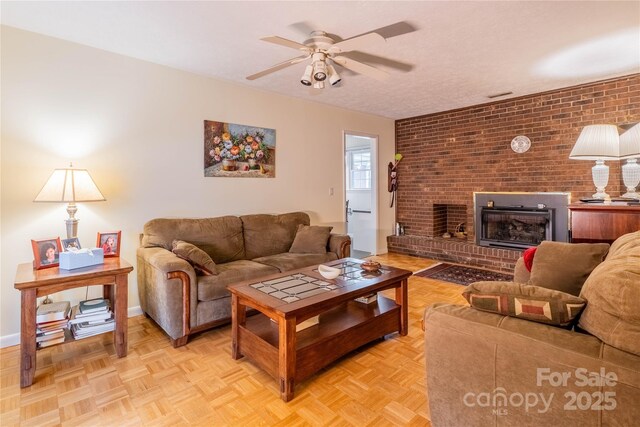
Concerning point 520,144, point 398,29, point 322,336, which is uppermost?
point 398,29

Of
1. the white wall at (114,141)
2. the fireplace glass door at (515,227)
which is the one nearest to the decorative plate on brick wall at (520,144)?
the fireplace glass door at (515,227)

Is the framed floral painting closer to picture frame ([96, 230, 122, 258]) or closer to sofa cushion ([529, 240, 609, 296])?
picture frame ([96, 230, 122, 258])

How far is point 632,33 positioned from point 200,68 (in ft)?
12.2

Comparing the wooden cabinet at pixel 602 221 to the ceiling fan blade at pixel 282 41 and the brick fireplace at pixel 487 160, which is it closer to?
the brick fireplace at pixel 487 160

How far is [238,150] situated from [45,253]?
6.63 ft

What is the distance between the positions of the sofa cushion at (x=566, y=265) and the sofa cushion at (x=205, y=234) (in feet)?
8.40

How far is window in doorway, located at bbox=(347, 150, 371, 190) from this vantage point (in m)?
5.80

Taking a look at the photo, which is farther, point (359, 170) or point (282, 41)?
point (359, 170)

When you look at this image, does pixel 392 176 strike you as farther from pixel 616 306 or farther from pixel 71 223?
pixel 616 306

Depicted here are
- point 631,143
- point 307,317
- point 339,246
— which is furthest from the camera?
point 339,246

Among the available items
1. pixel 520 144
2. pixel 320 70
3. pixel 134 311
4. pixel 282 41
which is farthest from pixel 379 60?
pixel 134 311

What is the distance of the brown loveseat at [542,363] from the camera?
3.15ft

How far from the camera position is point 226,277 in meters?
2.66

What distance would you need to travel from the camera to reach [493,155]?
15.4ft
